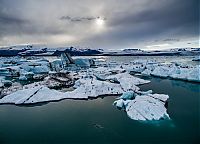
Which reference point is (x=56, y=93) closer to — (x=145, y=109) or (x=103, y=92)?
(x=103, y=92)

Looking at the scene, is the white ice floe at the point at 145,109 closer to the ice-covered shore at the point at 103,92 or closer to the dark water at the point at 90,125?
the ice-covered shore at the point at 103,92

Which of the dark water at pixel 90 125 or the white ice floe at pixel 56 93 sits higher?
the white ice floe at pixel 56 93

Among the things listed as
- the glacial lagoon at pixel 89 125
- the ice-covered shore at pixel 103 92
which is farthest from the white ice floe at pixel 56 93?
the glacial lagoon at pixel 89 125

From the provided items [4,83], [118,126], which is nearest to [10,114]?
[118,126]

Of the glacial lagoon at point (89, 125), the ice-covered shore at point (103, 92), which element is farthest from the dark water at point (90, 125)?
the ice-covered shore at point (103, 92)

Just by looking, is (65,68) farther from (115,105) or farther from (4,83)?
(115,105)

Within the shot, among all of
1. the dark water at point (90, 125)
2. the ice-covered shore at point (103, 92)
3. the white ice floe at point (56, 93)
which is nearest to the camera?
the dark water at point (90, 125)

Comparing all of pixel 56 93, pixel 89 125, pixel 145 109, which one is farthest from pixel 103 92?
pixel 89 125

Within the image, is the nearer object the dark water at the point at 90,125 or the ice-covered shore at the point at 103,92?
the dark water at the point at 90,125

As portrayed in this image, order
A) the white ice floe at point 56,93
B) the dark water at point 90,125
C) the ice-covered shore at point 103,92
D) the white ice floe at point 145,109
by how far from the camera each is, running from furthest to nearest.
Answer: the white ice floe at point 56,93 → the ice-covered shore at point 103,92 → the white ice floe at point 145,109 → the dark water at point 90,125
